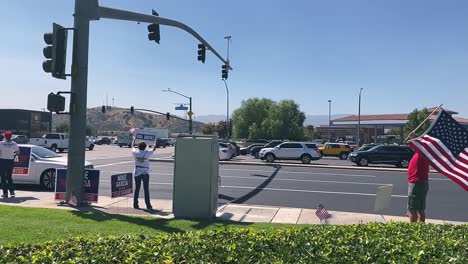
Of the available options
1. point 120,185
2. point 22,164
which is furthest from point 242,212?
point 22,164

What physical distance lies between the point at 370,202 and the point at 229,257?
1121 centimetres

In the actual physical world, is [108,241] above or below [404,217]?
above

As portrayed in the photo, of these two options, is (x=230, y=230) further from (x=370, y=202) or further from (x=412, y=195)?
(x=370, y=202)

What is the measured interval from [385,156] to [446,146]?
91.3 ft

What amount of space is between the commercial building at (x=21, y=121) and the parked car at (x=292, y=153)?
5974 centimetres

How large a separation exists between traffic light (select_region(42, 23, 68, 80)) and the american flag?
812 centimetres

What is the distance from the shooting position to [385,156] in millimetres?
33219

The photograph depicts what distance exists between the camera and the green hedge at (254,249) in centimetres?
374

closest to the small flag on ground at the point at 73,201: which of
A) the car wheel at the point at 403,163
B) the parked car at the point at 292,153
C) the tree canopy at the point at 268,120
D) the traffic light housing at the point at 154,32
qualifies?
the traffic light housing at the point at 154,32

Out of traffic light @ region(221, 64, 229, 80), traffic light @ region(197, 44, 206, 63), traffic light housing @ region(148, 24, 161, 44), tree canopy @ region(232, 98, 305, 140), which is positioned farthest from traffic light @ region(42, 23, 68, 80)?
tree canopy @ region(232, 98, 305, 140)

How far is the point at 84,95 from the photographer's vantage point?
38.4 feet

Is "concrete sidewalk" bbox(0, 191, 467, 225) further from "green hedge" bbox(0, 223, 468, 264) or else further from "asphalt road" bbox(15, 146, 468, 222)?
"green hedge" bbox(0, 223, 468, 264)

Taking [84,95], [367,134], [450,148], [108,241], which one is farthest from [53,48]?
[367,134]

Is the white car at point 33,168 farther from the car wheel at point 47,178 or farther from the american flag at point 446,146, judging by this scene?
the american flag at point 446,146
